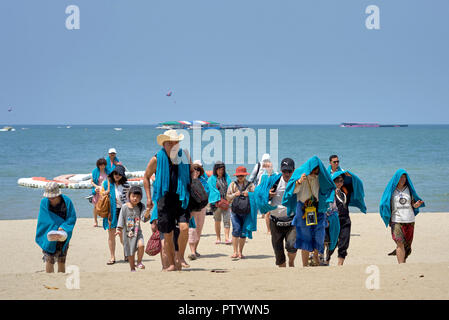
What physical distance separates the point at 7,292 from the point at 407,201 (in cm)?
525

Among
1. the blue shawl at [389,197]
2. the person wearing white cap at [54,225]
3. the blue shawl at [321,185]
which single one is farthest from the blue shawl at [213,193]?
the person wearing white cap at [54,225]

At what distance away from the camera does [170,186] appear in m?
6.84

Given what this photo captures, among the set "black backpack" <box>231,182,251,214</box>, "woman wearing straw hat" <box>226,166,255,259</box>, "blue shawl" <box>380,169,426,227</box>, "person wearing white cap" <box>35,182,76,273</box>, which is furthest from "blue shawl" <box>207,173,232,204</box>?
"person wearing white cap" <box>35,182,76,273</box>

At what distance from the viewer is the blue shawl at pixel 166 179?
679cm

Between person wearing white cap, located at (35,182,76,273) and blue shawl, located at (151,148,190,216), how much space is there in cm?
123

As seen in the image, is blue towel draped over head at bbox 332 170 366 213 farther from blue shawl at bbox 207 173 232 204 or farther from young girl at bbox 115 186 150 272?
blue shawl at bbox 207 173 232 204

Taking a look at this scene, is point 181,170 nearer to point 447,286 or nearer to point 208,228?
point 447,286

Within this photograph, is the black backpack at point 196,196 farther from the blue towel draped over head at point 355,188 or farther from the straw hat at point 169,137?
the blue towel draped over head at point 355,188

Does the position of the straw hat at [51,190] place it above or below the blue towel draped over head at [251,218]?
above

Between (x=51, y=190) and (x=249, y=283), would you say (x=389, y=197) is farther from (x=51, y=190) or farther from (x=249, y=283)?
(x=51, y=190)

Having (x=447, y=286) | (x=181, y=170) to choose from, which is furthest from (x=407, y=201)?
(x=181, y=170)

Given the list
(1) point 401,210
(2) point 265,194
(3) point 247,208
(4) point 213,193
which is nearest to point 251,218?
(3) point 247,208

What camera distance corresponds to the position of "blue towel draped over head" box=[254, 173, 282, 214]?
26.2 feet
